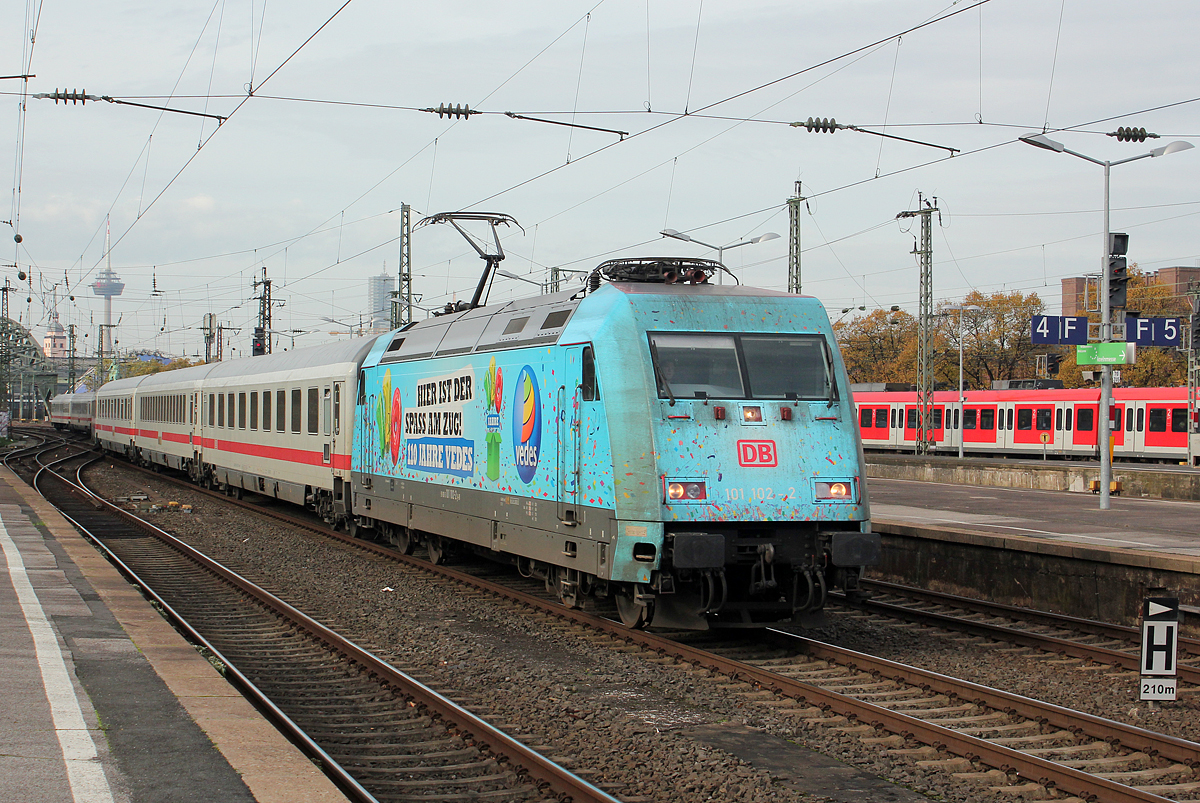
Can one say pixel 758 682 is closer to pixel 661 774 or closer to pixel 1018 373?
pixel 661 774

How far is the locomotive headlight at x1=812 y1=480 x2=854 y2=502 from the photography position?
33.3 ft

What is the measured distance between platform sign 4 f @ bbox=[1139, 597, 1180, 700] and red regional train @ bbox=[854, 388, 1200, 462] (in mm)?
29501

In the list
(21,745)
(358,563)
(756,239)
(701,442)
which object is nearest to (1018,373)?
(756,239)

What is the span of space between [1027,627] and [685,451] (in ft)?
16.4

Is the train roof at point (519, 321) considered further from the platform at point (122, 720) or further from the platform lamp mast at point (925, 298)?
the platform lamp mast at point (925, 298)

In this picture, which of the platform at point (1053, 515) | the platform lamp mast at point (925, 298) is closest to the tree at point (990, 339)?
the platform lamp mast at point (925, 298)

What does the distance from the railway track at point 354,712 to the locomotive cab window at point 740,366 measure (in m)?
3.63

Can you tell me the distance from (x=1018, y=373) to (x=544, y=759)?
6286cm

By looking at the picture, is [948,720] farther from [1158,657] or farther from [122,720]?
[122,720]

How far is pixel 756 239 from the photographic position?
33.8 metres

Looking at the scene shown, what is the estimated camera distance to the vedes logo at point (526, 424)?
11633mm

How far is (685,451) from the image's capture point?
9930 millimetres

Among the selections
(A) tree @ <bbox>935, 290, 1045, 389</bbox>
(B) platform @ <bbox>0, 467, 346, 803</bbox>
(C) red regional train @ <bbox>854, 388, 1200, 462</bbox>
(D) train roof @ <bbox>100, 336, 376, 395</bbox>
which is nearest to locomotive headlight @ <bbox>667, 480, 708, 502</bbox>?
(B) platform @ <bbox>0, 467, 346, 803</bbox>

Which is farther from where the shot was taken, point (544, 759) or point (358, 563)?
A: point (358, 563)
